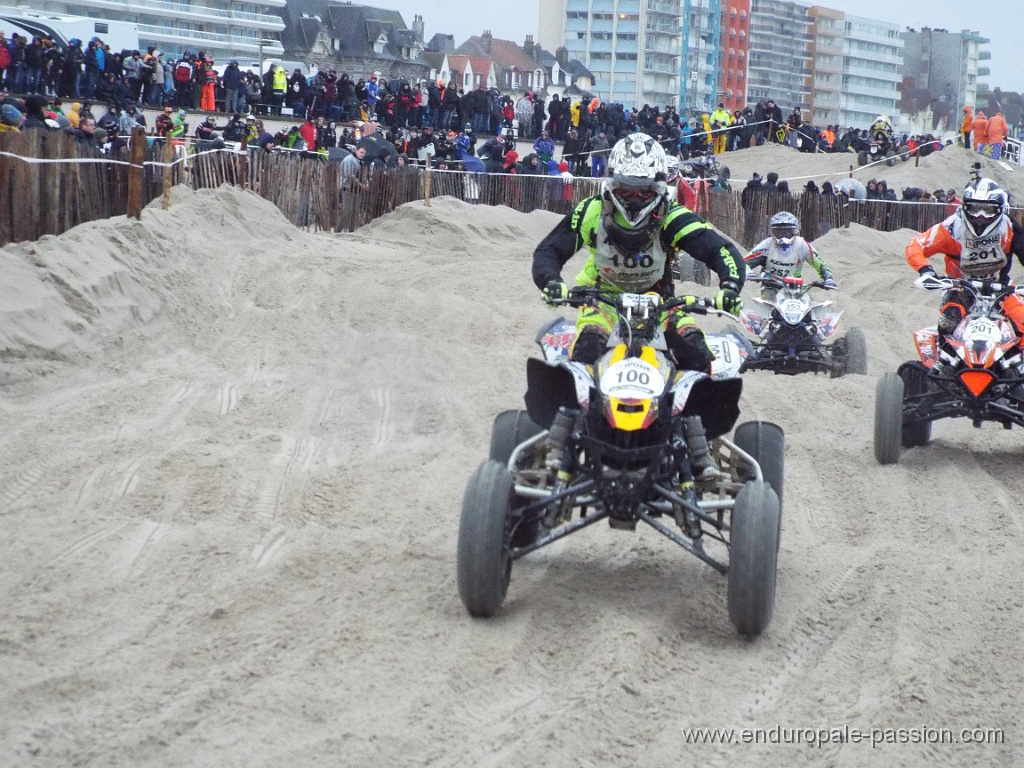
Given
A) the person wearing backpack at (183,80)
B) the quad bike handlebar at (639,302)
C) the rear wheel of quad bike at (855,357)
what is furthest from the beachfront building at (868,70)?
the quad bike handlebar at (639,302)

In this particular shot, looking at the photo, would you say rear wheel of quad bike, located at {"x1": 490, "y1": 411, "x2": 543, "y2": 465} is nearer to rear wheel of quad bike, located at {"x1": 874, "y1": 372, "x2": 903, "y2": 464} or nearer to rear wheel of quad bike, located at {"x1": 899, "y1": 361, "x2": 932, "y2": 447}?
rear wheel of quad bike, located at {"x1": 874, "y1": 372, "x2": 903, "y2": 464}

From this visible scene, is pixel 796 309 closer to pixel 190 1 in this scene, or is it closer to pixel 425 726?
pixel 425 726

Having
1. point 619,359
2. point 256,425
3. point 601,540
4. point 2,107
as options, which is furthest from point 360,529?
point 2,107

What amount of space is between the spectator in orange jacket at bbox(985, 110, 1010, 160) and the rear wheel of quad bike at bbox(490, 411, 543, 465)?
34711mm

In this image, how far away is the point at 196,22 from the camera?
284ft

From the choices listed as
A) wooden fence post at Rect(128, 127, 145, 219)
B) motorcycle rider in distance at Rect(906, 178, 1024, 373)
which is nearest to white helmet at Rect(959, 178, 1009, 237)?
motorcycle rider in distance at Rect(906, 178, 1024, 373)

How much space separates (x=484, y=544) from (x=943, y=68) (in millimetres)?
154374

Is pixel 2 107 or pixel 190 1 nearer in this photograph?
pixel 2 107

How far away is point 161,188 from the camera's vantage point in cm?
1553

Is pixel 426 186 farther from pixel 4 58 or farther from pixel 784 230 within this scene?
pixel 784 230

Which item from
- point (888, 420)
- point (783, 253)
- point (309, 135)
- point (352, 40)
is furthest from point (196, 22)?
point (888, 420)

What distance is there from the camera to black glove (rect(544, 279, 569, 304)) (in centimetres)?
573

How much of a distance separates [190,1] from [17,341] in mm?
82368

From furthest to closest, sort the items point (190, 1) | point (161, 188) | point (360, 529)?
point (190, 1) → point (161, 188) → point (360, 529)
